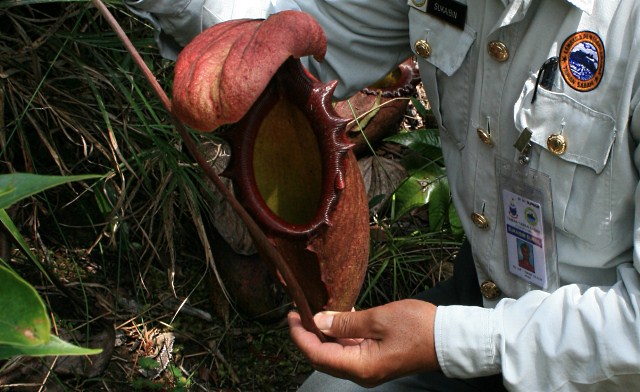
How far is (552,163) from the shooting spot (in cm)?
119

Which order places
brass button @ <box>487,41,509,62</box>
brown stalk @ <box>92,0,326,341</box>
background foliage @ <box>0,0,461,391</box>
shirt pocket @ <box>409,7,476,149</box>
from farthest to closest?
background foliage @ <box>0,0,461,391</box>
shirt pocket @ <box>409,7,476,149</box>
brass button @ <box>487,41,509,62</box>
brown stalk @ <box>92,0,326,341</box>

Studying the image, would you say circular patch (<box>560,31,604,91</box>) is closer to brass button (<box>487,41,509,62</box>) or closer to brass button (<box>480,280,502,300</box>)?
brass button (<box>487,41,509,62</box>)

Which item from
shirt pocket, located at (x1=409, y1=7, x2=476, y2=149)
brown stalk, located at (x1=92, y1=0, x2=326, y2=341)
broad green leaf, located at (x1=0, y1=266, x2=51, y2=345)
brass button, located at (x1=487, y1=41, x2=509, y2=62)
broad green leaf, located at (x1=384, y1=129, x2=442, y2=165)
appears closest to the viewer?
broad green leaf, located at (x1=0, y1=266, x2=51, y2=345)

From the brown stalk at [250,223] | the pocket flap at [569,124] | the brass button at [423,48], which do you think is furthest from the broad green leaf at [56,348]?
the brass button at [423,48]

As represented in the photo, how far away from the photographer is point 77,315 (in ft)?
5.87

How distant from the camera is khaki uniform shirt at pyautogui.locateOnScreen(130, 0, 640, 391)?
1.09 meters

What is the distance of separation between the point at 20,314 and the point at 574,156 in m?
0.77

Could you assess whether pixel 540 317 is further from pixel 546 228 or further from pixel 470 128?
pixel 470 128

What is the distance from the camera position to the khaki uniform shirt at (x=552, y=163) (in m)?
1.09

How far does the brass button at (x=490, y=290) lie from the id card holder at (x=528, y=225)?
6cm

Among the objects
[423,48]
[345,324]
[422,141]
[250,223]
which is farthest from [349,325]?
[422,141]

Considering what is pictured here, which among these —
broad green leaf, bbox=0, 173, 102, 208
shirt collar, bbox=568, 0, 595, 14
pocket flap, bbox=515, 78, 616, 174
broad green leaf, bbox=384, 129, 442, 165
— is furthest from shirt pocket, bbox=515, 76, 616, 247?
broad green leaf, bbox=384, 129, 442, 165

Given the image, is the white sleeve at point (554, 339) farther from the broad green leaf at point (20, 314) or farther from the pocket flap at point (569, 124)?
the broad green leaf at point (20, 314)

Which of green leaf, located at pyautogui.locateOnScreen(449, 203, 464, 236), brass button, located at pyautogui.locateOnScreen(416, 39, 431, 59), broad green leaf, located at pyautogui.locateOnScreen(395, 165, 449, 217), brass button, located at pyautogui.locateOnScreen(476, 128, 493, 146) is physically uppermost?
brass button, located at pyautogui.locateOnScreen(416, 39, 431, 59)
